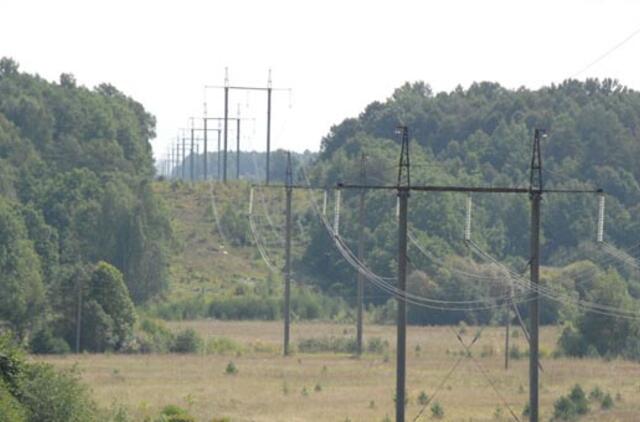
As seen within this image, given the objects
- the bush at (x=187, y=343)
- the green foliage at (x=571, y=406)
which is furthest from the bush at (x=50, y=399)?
the bush at (x=187, y=343)

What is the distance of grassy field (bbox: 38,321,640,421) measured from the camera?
50.0 metres

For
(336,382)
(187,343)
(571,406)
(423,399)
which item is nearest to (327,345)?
(187,343)

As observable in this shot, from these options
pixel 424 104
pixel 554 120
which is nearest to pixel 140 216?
pixel 554 120

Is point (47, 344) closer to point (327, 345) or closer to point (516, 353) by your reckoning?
point (327, 345)

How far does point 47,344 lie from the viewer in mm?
69938

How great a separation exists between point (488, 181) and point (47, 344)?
6487 centimetres

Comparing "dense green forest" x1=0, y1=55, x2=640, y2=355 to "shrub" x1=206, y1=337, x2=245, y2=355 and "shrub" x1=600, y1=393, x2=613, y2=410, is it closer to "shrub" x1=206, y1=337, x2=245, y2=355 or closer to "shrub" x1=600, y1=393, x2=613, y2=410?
"shrub" x1=206, y1=337, x2=245, y2=355

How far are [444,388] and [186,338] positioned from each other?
752 inches

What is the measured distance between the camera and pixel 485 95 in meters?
165

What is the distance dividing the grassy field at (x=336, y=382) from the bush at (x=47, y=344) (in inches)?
76.9

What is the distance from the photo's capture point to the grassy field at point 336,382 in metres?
50.0

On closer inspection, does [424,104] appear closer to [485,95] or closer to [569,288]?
[485,95]

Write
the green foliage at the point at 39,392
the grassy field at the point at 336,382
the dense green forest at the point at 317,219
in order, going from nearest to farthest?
the green foliage at the point at 39,392 < the grassy field at the point at 336,382 < the dense green forest at the point at 317,219

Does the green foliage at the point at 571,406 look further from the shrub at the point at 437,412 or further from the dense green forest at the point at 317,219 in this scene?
the dense green forest at the point at 317,219
